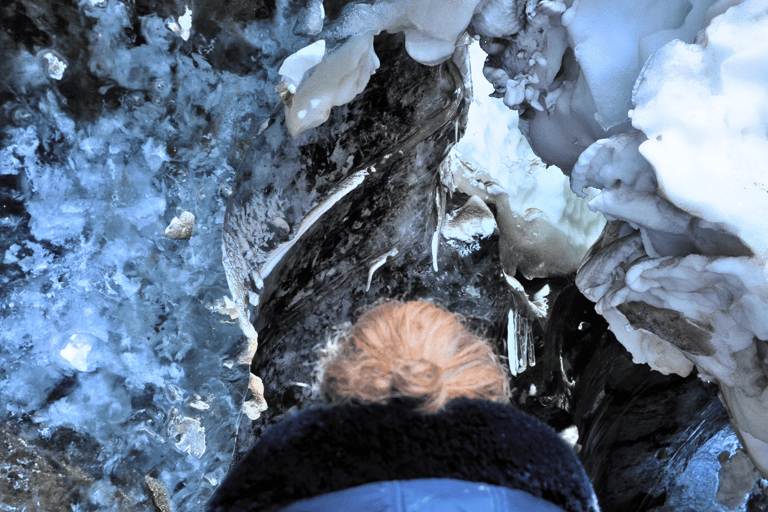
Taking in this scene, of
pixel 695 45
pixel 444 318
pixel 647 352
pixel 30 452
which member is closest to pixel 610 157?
pixel 695 45

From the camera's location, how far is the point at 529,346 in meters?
2.38

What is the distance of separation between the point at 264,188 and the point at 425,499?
104 cm

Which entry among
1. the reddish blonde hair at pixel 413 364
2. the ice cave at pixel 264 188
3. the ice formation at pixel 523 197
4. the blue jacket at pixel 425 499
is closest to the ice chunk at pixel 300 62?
the ice cave at pixel 264 188

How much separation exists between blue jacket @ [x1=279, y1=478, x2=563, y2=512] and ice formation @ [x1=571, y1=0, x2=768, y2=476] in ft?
2.42

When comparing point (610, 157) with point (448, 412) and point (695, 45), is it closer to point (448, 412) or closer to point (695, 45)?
point (695, 45)

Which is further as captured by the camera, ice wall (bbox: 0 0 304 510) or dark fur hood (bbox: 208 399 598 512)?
ice wall (bbox: 0 0 304 510)

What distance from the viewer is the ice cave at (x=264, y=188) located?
115 centimetres

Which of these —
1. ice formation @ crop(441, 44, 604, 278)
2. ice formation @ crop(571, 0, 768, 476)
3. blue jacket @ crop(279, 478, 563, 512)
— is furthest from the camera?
ice formation @ crop(441, 44, 604, 278)

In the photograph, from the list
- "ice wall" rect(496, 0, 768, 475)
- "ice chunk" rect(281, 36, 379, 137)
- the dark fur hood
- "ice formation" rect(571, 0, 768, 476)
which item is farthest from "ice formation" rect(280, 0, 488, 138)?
the dark fur hood

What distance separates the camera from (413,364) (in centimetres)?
93

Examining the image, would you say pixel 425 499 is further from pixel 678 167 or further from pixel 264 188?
pixel 264 188

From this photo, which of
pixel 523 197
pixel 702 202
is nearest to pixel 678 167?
pixel 702 202

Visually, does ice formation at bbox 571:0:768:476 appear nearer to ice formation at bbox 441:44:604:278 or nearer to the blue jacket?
the blue jacket

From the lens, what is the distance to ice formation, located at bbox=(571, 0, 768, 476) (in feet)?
3.70
